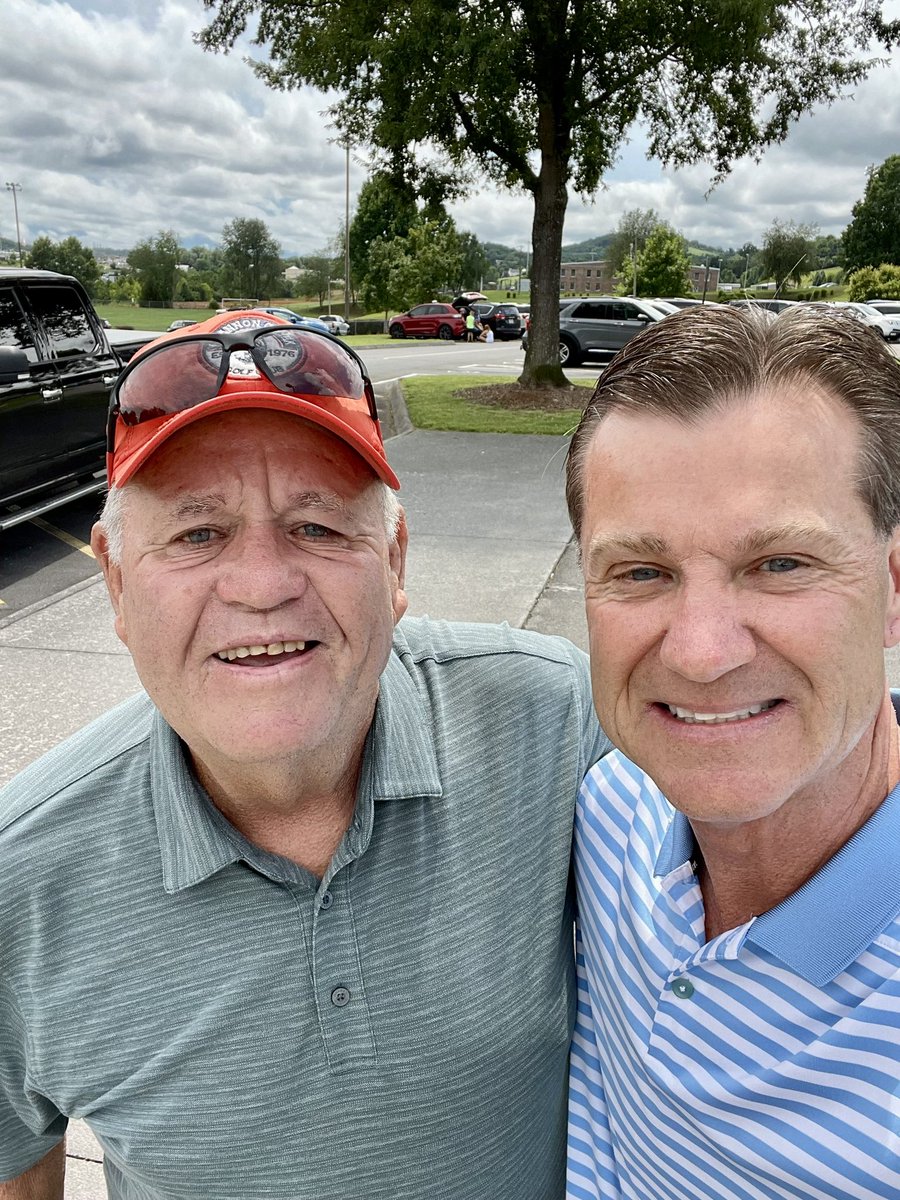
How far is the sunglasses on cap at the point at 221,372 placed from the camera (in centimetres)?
151

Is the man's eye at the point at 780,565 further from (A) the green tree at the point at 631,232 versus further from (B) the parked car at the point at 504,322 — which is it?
(A) the green tree at the point at 631,232

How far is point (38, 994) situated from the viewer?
1.43 metres

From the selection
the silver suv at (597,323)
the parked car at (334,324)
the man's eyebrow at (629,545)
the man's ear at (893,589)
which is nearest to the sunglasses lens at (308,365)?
the parked car at (334,324)

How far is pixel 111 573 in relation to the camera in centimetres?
160

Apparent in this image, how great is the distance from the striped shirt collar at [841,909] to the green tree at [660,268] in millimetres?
74347

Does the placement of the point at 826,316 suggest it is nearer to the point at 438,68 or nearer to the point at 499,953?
→ the point at 499,953

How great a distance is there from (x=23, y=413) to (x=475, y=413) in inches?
312

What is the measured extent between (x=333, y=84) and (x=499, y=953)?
14.2 m

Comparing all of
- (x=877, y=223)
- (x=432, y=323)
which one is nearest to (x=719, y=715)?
(x=432, y=323)

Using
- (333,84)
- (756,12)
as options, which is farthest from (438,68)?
(756,12)

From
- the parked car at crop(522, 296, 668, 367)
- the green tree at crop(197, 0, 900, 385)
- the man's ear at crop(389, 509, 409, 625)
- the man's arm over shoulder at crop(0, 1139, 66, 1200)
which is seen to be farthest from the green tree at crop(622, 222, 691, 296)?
the man's arm over shoulder at crop(0, 1139, 66, 1200)

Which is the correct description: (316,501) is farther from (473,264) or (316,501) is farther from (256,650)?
(473,264)

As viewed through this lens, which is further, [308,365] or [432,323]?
[432,323]

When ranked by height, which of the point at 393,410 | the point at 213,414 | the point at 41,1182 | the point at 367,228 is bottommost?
the point at 393,410
